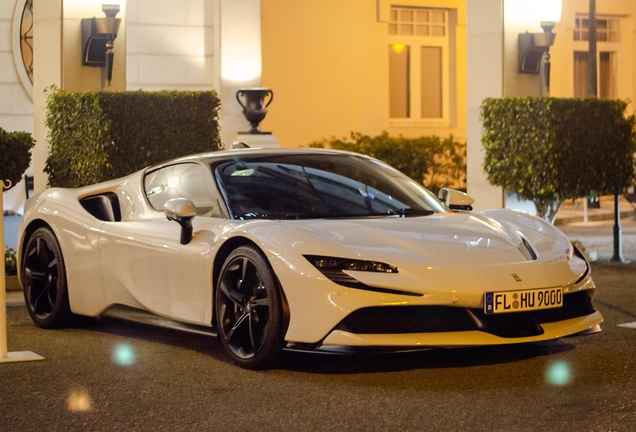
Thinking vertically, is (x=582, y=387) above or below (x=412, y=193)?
below

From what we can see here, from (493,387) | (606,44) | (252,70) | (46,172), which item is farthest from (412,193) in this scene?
(606,44)

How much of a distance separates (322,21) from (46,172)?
9370mm

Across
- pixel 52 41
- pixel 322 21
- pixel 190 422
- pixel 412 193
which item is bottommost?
pixel 190 422

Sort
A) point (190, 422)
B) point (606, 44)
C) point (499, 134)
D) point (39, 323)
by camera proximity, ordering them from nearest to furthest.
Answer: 1. point (190, 422)
2. point (39, 323)
3. point (499, 134)
4. point (606, 44)

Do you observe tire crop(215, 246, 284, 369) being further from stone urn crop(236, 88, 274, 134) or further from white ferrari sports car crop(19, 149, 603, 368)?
stone urn crop(236, 88, 274, 134)

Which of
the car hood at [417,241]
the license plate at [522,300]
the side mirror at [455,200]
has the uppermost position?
the side mirror at [455,200]

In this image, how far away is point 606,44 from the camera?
78.6 feet

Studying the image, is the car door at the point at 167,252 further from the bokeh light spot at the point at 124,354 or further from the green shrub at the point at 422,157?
the green shrub at the point at 422,157

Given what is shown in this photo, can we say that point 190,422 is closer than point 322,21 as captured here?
Yes

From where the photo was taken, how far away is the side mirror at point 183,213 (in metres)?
6.86

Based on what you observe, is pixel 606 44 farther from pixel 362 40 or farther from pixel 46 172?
pixel 46 172

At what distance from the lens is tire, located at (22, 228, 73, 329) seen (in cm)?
824

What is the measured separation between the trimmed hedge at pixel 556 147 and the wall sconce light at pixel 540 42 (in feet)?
5.80

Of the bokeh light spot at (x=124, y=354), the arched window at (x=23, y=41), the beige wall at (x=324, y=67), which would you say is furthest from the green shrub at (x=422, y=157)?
the bokeh light spot at (x=124, y=354)
